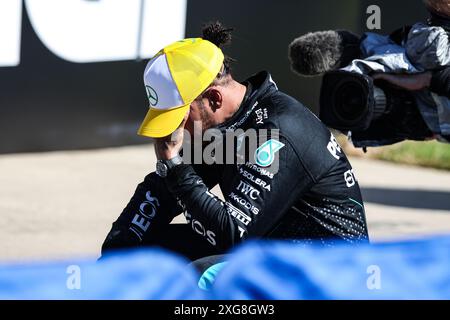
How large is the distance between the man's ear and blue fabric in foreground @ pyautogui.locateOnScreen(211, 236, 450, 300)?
80 centimetres

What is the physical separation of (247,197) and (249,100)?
38 cm

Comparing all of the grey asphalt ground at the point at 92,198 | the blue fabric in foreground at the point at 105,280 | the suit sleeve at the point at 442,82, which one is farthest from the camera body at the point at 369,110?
the blue fabric in foreground at the point at 105,280

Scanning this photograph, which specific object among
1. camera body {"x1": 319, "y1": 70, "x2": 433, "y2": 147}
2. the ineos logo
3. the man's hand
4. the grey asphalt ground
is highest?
the man's hand

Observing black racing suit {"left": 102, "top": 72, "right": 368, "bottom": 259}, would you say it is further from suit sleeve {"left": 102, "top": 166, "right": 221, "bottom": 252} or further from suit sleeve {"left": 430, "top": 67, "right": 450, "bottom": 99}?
suit sleeve {"left": 430, "top": 67, "right": 450, "bottom": 99}

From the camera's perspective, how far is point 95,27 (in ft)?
26.4

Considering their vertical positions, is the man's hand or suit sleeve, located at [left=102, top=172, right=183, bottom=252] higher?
the man's hand

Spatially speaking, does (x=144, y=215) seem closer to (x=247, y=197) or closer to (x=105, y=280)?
(x=247, y=197)

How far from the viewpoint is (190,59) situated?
334 cm

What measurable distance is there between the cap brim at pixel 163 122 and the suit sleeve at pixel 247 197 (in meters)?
0.13

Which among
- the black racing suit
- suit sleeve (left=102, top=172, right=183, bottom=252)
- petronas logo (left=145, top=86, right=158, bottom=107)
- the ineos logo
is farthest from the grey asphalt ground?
petronas logo (left=145, top=86, right=158, bottom=107)

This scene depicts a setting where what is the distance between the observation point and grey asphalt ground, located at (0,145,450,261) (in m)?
5.79

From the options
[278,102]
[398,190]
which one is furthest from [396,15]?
[278,102]

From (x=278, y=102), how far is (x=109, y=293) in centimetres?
110

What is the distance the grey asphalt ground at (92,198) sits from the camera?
5.79 meters
